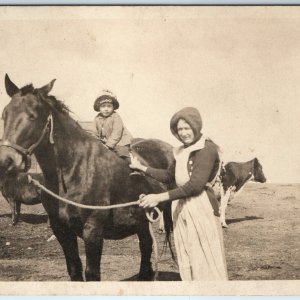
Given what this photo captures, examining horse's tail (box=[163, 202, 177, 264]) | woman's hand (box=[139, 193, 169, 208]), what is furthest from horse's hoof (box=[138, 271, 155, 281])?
woman's hand (box=[139, 193, 169, 208])

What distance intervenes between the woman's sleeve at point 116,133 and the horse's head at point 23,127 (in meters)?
0.43

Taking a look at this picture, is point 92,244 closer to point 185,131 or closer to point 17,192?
point 17,192

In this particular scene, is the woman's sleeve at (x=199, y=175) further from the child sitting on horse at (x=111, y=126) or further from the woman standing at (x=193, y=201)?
the child sitting on horse at (x=111, y=126)

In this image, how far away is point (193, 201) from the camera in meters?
2.79

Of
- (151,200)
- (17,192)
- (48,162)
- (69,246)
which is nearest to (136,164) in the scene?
(151,200)

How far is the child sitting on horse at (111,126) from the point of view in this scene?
9.69ft

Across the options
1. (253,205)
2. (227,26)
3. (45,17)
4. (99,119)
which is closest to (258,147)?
(253,205)

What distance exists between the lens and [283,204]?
313cm

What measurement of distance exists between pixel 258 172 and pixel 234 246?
0.51 meters

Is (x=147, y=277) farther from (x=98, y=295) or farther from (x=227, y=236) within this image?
(x=227, y=236)

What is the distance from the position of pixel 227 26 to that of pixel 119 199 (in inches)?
53.5

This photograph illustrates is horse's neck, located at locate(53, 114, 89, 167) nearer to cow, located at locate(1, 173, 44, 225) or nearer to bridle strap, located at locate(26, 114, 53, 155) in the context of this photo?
bridle strap, located at locate(26, 114, 53, 155)

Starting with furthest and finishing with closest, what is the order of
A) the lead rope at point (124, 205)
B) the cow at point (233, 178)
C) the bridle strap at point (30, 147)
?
the cow at point (233, 178)
the lead rope at point (124, 205)
the bridle strap at point (30, 147)

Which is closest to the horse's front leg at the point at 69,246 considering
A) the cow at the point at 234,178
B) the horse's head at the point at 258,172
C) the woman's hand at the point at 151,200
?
the woman's hand at the point at 151,200
